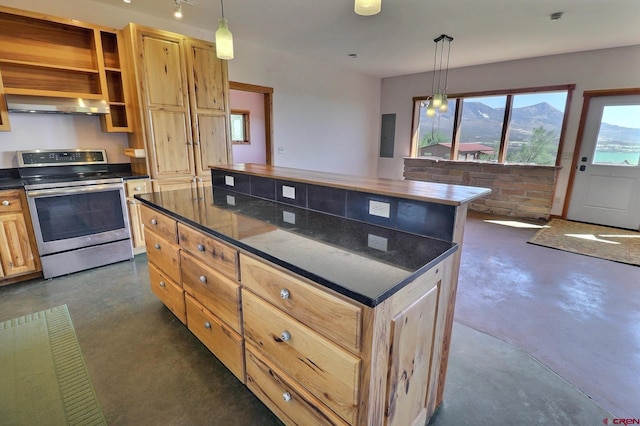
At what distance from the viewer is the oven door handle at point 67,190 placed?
260cm

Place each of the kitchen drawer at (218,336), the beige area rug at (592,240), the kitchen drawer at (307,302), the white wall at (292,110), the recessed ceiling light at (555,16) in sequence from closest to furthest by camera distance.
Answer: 1. the kitchen drawer at (307,302)
2. the kitchen drawer at (218,336)
3. the white wall at (292,110)
4. the recessed ceiling light at (555,16)
5. the beige area rug at (592,240)

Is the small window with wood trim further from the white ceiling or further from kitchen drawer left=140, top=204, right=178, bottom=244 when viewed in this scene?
kitchen drawer left=140, top=204, right=178, bottom=244

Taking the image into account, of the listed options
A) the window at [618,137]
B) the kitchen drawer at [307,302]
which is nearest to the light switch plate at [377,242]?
the kitchen drawer at [307,302]

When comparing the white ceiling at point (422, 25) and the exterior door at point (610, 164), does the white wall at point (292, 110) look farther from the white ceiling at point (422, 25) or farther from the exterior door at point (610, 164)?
the exterior door at point (610, 164)

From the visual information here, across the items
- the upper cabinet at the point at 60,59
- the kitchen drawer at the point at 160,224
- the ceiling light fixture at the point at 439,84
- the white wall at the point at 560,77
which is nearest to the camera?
the kitchen drawer at the point at 160,224

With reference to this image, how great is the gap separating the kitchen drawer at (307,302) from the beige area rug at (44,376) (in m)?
1.07

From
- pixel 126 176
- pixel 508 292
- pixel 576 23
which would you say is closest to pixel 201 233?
pixel 126 176

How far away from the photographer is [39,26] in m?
2.81

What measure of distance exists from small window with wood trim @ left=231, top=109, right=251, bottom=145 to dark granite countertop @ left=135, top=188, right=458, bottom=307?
5851 millimetres

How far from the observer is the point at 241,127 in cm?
748

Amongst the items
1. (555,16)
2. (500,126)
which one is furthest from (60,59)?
(500,126)

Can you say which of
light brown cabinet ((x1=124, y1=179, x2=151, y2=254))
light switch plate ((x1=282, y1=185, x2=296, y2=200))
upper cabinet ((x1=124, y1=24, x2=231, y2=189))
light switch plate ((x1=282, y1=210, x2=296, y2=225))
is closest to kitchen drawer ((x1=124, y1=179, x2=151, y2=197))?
light brown cabinet ((x1=124, y1=179, x2=151, y2=254))

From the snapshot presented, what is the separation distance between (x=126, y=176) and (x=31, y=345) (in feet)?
5.80

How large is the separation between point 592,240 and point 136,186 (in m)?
5.79
